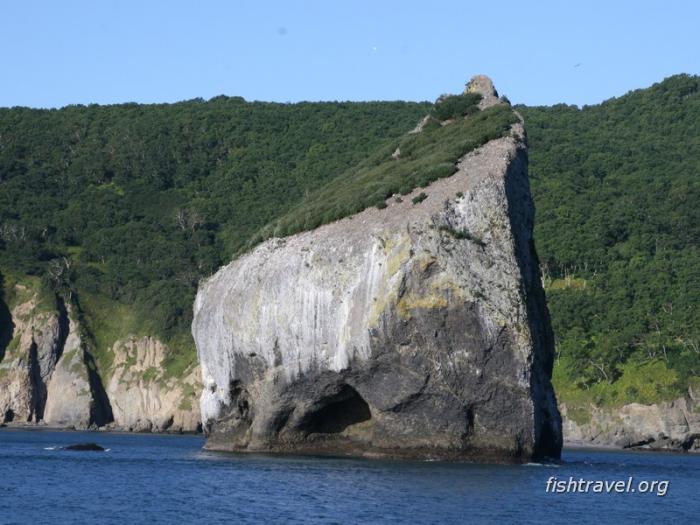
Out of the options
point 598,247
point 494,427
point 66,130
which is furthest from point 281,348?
point 66,130

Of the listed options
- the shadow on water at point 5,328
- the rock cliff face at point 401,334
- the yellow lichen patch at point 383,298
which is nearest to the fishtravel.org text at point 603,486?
the rock cliff face at point 401,334

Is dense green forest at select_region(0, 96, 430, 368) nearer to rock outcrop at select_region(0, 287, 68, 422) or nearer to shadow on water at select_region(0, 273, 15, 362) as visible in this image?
rock outcrop at select_region(0, 287, 68, 422)

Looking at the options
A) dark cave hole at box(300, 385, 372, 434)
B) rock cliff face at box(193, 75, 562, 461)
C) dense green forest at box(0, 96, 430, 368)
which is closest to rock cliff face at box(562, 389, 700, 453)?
rock cliff face at box(193, 75, 562, 461)

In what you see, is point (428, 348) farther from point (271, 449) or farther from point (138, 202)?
point (138, 202)

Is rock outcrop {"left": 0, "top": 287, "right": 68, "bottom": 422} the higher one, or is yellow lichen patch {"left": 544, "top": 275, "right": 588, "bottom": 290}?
yellow lichen patch {"left": 544, "top": 275, "right": 588, "bottom": 290}

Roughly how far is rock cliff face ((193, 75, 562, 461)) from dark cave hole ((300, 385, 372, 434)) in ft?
0.18

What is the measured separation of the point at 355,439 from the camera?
60438 mm

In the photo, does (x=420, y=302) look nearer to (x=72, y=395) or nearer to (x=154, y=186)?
(x=72, y=395)

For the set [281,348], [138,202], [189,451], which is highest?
[138,202]

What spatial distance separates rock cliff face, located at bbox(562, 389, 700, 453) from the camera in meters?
91.4

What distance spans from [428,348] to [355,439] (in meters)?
7.65

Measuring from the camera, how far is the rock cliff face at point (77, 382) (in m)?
112

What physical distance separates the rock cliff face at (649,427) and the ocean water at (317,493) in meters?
30.4

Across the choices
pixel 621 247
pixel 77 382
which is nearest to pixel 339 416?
pixel 77 382
